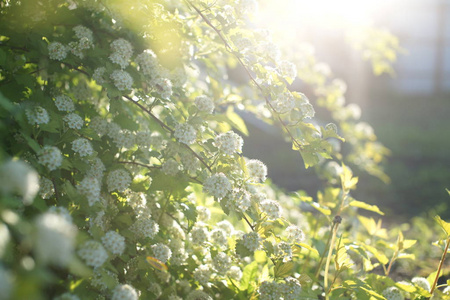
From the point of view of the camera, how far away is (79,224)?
132cm

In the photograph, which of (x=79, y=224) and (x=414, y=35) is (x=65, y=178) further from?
(x=414, y=35)

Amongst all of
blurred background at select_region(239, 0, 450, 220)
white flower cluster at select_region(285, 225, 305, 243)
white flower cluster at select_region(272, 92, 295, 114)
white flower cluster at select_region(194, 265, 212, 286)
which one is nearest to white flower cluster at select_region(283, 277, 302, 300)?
white flower cluster at select_region(285, 225, 305, 243)

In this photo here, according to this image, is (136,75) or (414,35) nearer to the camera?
(136,75)

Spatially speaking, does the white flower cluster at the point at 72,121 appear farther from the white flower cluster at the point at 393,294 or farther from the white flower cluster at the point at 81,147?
the white flower cluster at the point at 393,294

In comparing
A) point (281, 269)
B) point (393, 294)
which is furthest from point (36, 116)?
point (393, 294)

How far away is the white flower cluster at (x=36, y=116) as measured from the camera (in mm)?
1309

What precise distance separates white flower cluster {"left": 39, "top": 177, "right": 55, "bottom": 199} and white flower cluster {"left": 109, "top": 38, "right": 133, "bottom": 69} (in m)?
0.53

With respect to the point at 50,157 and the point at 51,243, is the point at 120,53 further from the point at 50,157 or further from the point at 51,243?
the point at 51,243

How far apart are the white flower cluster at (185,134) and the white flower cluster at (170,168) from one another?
0.16m

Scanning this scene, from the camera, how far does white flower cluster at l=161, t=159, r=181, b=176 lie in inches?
66.4

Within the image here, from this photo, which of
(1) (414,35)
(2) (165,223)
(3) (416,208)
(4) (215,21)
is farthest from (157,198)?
(1) (414,35)

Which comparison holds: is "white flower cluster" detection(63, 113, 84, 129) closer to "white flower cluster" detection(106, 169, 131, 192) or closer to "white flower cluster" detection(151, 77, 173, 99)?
"white flower cluster" detection(106, 169, 131, 192)

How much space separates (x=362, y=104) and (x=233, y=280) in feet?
40.8

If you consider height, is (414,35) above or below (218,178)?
above
